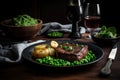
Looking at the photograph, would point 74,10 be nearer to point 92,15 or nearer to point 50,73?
point 92,15

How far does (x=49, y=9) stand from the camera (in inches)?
121

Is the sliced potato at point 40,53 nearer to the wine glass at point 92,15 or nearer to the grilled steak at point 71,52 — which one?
the grilled steak at point 71,52

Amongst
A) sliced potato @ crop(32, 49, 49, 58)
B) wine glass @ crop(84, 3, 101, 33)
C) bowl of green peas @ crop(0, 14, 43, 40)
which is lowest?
sliced potato @ crop(32, 49, 49, 58)

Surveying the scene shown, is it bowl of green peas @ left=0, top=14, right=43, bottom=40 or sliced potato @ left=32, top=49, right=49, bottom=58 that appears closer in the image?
sliced potato @ left=32, top=49, right=49, bottom=58

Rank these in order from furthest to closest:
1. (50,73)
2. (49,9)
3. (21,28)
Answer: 1. (49,9)
2. (21,28)
3. (50,73)

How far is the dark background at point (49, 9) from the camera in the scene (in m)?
3.03

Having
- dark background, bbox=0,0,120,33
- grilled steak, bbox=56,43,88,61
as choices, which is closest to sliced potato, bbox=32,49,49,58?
grilled steak, bbox=56,43,88,61

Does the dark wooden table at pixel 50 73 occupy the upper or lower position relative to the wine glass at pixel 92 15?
lower

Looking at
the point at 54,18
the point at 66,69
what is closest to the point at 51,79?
the point at 66,69

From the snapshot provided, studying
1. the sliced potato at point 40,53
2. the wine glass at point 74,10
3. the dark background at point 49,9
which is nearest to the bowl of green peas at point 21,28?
the wine glass at point 74,10

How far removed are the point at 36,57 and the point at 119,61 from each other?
397 mm

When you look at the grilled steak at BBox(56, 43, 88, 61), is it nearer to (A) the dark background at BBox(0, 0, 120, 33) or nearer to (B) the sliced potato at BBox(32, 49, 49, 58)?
(B) the sliced potato at BBox(32, 49, 49, 58)

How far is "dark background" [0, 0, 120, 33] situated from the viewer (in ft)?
9.95

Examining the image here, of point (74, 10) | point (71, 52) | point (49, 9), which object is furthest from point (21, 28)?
point (49, 9)
